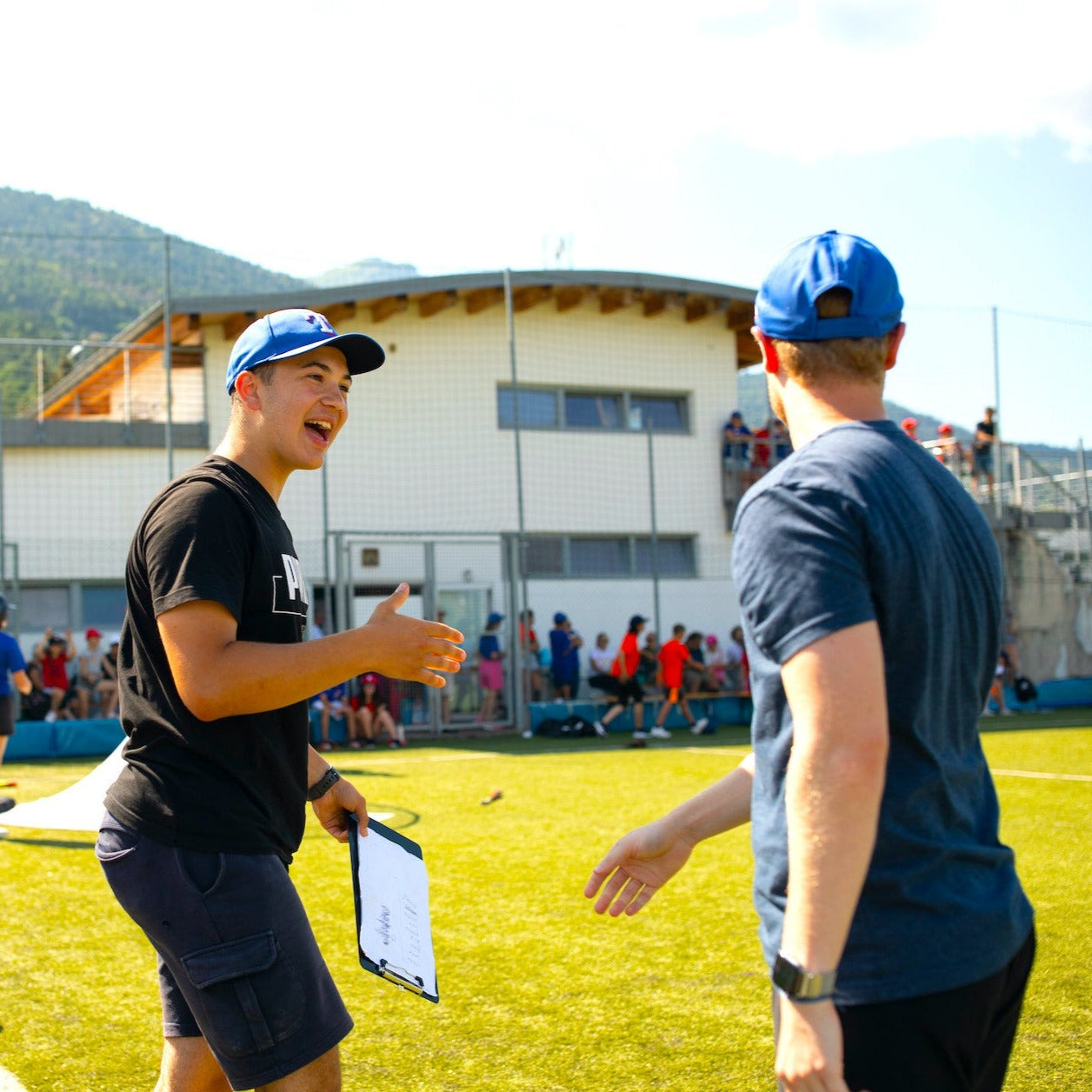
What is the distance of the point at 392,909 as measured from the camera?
2.64m

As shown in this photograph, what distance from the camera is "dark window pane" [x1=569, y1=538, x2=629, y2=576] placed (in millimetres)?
24047

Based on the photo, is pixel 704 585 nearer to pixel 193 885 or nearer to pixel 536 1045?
pixel 536 1045

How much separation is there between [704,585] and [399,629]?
21.8 m

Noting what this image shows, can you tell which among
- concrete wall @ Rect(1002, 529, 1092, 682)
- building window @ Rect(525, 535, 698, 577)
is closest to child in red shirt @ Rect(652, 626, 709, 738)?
building window @ Rect(525, 535, 698, 577)

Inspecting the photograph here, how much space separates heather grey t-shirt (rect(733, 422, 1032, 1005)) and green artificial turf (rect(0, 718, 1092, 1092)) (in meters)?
2.50

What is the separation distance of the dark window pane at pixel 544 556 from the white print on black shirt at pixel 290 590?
2081cm

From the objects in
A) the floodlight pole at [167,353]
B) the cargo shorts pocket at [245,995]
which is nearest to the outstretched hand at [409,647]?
the cargo shorts pocket at [245,995]

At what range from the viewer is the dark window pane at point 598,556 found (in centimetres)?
2405

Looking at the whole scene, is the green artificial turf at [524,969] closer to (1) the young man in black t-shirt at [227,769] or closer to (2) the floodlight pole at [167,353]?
(1) the young man in black t-shirt at [227,769]

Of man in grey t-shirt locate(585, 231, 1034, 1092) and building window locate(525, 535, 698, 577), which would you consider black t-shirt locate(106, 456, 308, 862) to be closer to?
man in grey t-shirt locate(585, 231, 1034, 1092)

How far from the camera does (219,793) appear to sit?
2.42m

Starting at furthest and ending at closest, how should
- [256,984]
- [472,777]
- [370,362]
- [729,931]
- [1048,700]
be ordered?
[1048,700]
[472,777]
[729,931]
[370,362]
[256,984]

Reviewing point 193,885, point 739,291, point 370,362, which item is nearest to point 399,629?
point 193,885

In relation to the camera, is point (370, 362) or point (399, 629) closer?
point (399, 629)
